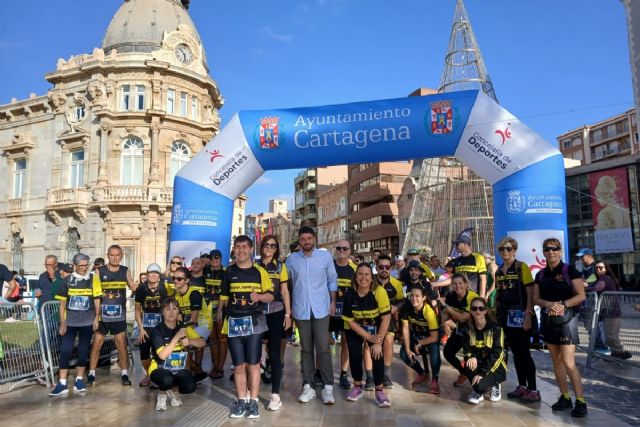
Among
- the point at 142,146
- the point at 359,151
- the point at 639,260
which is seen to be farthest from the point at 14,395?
the point at 639,260

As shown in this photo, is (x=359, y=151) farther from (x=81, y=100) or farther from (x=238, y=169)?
(x=81, y=100)

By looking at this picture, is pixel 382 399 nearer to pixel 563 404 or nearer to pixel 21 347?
pixel 563 404

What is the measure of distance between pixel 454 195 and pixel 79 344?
19.2 m

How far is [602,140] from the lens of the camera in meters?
68.1

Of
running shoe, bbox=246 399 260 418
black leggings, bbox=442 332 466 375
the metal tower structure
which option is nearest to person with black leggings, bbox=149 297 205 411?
running shoe, bbox=246 399 260 418

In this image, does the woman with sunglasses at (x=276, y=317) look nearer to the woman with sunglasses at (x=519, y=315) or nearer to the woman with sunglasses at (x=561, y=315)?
the woman with sunglasses at (x=519, y=315)

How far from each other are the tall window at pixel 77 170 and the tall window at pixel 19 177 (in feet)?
14.0

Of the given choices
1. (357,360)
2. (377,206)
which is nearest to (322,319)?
(357,360)

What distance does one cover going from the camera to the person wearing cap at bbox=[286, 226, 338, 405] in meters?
6.09

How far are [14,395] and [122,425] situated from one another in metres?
2.47

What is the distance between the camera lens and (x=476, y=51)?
812 inches

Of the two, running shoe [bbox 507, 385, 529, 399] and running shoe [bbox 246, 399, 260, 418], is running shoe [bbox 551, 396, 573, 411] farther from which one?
running shoe [bbox 246, 399, 260, 418]

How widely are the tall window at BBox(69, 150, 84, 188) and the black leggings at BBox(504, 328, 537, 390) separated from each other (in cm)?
2797

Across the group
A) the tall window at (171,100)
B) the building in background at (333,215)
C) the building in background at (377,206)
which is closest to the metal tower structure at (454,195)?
the tall window at (171,100)
